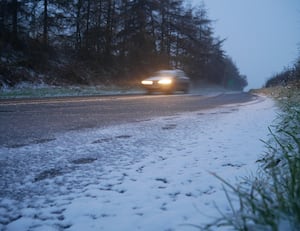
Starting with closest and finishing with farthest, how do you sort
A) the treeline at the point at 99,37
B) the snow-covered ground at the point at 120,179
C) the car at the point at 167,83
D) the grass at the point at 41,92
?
the snow-covered ground at the point at 120,179, the grass at the point at 41,92, the car at the point at 167,83, the treeline at the point at 99,37

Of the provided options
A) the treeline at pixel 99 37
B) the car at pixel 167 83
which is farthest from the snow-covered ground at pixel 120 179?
the treeline at pixel 99 37

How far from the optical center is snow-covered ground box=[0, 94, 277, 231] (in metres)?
1.55

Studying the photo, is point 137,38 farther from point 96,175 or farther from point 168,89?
point 96,175

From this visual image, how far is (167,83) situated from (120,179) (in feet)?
45.6

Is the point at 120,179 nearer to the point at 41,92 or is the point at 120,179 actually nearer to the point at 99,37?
the point at 41,92

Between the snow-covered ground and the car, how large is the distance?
38.8 ft

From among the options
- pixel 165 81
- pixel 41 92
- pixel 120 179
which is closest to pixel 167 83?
pixel 165 81

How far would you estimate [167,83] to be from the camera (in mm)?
15773

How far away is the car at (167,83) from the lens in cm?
1544

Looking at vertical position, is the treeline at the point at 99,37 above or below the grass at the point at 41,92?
above

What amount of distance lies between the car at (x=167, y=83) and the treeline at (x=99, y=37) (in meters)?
7.00

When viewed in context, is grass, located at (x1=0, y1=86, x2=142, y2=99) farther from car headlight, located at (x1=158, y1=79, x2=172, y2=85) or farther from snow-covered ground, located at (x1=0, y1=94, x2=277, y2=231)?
snow-covered ground, located at (x1=0, y1=94, x2=277, y2=231)

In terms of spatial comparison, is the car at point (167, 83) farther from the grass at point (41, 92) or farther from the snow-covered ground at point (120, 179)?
the snow-covered ground at point (120, 179)

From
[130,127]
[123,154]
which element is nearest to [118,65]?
[130,127]
